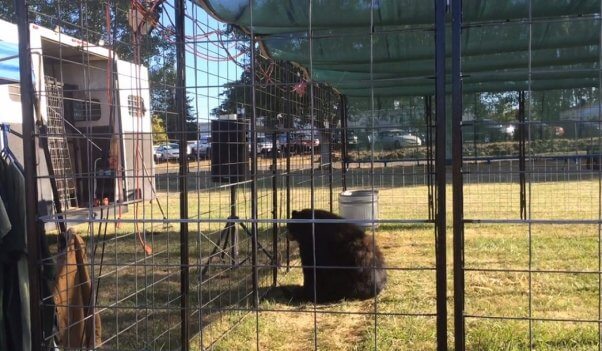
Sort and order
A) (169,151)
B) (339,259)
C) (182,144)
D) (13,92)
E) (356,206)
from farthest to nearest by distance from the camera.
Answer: (356,206) → (13,92) → (339,259) → (169,151) → (182,144)

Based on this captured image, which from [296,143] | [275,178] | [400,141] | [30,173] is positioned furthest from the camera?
[400,141]

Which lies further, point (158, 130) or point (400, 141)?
point (400, 141)

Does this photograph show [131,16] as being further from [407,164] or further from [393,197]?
[393,197]

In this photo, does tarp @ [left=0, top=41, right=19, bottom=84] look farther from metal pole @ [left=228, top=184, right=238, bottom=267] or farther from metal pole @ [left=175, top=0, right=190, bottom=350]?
metal pole @ [left=228, top=184, right=238, bottom=267]

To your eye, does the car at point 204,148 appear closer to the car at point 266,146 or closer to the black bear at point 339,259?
the car at point 266,146

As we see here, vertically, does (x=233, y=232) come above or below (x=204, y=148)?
below

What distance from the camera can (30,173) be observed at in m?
3.06

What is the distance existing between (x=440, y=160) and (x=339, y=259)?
10.3 ft

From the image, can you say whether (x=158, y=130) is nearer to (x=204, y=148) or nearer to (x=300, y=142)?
(x=204, y=148)

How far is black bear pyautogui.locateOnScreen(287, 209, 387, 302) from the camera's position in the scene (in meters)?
5.55

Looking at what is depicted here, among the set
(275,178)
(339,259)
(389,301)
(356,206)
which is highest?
(275,178)

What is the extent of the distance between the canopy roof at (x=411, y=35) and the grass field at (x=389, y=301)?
1405 millimetres

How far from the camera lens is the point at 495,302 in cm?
551

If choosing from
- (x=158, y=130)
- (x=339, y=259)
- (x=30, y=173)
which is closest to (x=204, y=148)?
(x=158, y=130)
